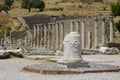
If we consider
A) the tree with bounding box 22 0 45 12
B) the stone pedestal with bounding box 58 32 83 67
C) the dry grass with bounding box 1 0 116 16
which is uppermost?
the stone pedestal with bounding box 58 32 83 67

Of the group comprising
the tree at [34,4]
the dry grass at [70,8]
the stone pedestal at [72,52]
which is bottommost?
the dry grass at [70,8]

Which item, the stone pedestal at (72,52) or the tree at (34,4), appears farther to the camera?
the tree at (34,4)

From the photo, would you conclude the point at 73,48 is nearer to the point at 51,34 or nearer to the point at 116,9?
the point at 116,9

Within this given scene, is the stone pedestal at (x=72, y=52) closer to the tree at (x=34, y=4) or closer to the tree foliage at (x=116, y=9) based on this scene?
the tree foliage at (x=116, y=9)

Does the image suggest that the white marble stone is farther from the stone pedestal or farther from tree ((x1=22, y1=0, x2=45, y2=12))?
tree ((x1=22, y1=0, x2=45, y2=12))

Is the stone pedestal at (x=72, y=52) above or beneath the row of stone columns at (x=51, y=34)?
above

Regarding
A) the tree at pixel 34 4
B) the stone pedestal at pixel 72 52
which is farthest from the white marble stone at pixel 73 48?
the tree at pixel 34 4

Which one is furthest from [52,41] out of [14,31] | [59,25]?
[14,31]

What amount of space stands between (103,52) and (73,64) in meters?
20.4

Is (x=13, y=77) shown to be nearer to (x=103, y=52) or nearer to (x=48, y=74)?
(x=48, y=74)

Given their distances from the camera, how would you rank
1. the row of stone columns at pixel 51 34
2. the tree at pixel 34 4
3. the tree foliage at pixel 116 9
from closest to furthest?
the tree foliage at pixel 116 9
the row of stone columns at pixel 51 34
the tree at pixel 34 4

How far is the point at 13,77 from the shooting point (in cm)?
2094

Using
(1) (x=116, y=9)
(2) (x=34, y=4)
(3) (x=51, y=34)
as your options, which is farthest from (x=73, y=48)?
(2) (x=34, y=4)

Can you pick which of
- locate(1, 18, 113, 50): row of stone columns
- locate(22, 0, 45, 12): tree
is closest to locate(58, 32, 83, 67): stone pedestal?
A: locate(1, 18, 113, 50): row of stone columns
